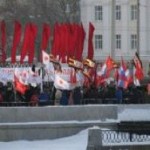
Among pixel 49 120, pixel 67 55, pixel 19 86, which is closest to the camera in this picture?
pixel 49 120

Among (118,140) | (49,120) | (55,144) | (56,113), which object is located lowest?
(55,144)

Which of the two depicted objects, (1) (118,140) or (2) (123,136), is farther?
(2) (123,136)

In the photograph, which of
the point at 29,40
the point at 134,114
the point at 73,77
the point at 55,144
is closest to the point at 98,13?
the point at 29,40

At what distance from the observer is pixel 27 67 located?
25531 mm

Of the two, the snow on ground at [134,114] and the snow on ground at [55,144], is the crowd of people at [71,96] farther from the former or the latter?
the snow on ground at [55,144]

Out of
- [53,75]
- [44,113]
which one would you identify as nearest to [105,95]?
[53,75]

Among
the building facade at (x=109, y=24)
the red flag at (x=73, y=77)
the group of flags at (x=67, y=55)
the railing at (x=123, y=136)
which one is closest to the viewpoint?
the railing at (x=123, y=136)

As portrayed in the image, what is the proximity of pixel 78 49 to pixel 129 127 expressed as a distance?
852 cm

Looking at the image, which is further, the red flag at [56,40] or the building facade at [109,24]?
the building facade at [109,24]

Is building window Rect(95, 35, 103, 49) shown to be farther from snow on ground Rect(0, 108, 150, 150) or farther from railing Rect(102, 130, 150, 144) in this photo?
railing Rect(102, 130, 150, 144)

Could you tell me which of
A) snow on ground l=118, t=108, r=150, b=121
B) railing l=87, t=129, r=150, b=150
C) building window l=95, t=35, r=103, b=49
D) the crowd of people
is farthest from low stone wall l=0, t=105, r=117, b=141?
building window l=95, t=35, r=103, b=49

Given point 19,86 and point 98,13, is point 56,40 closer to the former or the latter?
point 19,86

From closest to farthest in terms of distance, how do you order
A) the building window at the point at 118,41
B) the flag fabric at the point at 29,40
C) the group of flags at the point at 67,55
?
the group of flags at the point at 67,55, the flag fabric at the point at 29,40, the building window at the point at 118,41

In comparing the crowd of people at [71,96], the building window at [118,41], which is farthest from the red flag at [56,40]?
the building window at [118,41]
